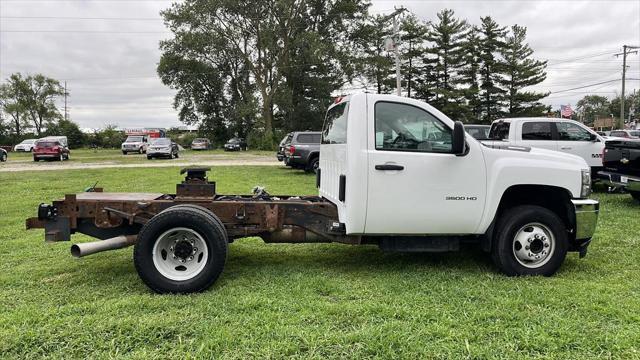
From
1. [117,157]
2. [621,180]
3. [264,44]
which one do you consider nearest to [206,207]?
[621,180]

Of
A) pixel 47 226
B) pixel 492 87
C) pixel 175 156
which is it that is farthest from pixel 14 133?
pixel 47 226

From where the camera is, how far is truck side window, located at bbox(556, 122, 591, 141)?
1240 cm

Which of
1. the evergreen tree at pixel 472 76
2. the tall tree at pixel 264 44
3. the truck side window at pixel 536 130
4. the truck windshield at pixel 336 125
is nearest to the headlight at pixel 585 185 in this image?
the truck windshield at pixel 336 125

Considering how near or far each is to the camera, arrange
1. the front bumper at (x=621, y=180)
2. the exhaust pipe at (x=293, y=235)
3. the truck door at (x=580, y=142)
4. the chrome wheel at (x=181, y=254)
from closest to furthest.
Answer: the chrome wheel at (x=181, y=254), the exhaust pipe at (x=293, y=235), the front bumper at (x=621, y=180), the truck door at (x=580, y=142)

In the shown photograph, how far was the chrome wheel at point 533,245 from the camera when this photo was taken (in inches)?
198

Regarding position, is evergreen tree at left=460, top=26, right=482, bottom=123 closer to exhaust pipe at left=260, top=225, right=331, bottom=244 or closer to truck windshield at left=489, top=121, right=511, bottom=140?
truck windshield at left=489, top=121, right=511, bottom=140

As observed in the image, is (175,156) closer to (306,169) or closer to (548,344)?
(306,169)

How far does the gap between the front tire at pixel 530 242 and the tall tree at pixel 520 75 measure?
169ft

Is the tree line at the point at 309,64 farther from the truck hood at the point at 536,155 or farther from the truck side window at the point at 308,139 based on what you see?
the truck hood at the point at 536,155

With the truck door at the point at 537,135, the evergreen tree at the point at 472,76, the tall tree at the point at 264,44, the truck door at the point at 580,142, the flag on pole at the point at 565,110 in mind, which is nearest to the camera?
the truck door at the point at 537,135

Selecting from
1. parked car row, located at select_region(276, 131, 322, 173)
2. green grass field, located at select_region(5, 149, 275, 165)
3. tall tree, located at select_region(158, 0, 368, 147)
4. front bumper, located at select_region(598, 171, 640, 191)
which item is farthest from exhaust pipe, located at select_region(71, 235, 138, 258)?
tall tree, located at select_region(158, 0, 368, 147)

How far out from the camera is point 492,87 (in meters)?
53.0

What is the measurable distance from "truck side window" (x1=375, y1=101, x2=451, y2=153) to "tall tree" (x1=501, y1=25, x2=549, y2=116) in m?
51.9

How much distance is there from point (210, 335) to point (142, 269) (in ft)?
4.09
